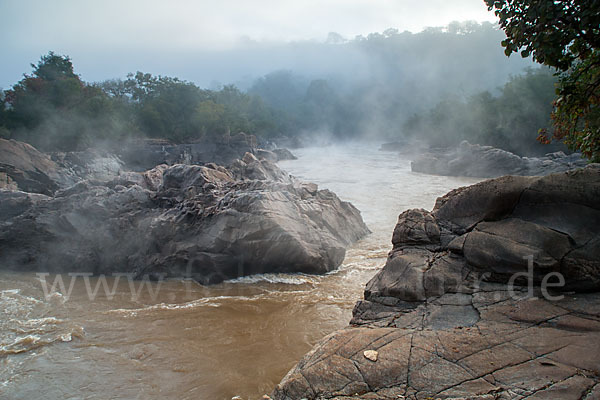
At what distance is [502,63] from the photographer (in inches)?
2980

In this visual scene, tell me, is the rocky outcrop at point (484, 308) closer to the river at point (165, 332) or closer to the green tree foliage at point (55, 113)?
the river at point (165, 332)

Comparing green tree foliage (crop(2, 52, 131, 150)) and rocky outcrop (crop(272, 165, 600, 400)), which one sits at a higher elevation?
green tree foliage (crop(2, 52, 131, 150))

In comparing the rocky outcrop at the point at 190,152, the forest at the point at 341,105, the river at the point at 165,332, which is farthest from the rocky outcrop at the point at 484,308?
the forest at the point at 341,105

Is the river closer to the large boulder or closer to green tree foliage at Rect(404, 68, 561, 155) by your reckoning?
the large boulder

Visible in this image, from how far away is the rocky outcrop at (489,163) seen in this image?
744 inches

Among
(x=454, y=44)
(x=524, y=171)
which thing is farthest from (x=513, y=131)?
(x=454, y=44)

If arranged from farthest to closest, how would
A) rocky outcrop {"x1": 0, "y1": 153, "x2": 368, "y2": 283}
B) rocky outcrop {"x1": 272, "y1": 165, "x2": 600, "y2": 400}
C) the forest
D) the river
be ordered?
the forest → rocky outcrop {"x1": 0, "y1": 153, "x2": 368, "y2": 283} → the river → rocky outcrop {"x1": 272, "y1": 165, "x2": 600, "y2": 400}

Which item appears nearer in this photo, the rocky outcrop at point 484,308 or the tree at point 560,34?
the rocky outcrop at point 484,308

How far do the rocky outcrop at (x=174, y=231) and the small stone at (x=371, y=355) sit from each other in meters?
4.05

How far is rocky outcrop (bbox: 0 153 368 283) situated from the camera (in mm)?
6945

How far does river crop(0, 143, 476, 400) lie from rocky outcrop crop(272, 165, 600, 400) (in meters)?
1.39

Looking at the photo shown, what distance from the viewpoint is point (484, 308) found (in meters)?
3.21

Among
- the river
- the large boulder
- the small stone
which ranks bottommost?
the river

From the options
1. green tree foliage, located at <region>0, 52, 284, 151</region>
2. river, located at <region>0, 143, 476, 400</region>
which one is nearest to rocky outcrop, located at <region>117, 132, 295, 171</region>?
green tree foliage, located at <region>0, 52, 284, 151</region>
